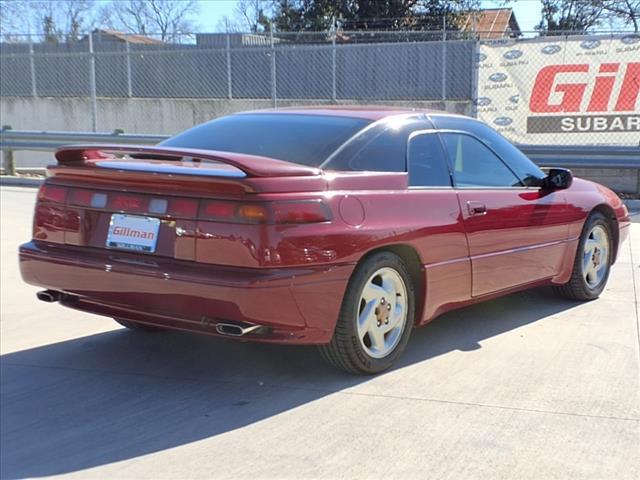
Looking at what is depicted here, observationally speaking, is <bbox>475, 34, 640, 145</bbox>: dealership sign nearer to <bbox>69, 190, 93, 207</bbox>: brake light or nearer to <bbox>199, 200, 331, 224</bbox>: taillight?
<bbox>199, 200, 331, 224</bbox>: taillight

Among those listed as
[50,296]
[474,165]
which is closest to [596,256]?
[474,165]

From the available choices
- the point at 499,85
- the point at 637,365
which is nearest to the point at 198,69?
the point at 499,85

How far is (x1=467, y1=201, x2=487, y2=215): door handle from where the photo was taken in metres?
4.75

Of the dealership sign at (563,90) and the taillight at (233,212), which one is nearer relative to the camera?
the taillight at (233,212)

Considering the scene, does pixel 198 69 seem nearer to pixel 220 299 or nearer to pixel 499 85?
pixel 499 85

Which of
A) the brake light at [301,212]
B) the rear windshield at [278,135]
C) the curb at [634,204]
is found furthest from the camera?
the curb at [634,204]

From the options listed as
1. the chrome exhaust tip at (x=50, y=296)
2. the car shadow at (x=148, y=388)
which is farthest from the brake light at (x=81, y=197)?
the car shadow at (x=148, y=388)

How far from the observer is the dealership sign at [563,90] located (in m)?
11.5

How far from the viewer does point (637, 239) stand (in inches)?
335

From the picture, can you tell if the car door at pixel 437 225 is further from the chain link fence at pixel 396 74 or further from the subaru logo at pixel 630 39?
the subaru logo at pixel 630 39

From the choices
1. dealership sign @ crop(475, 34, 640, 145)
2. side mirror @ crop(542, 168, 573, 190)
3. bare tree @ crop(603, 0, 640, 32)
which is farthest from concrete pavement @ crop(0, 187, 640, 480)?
bare tree @ crop(603, 0, 640, 32)

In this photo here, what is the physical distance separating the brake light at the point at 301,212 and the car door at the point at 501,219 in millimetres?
1255

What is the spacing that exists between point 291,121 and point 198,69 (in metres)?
14.3

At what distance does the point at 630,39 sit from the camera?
11469 millimetres
